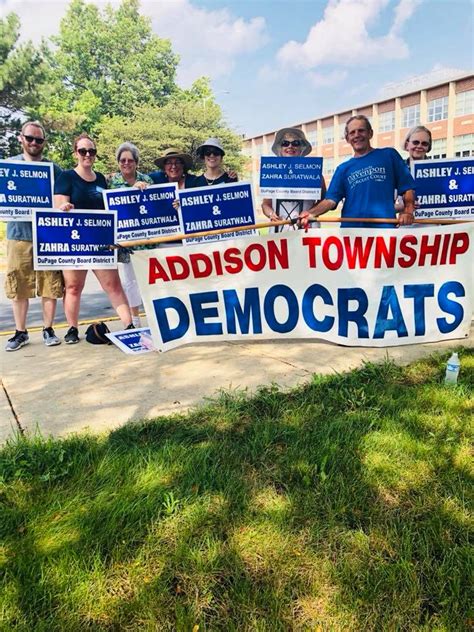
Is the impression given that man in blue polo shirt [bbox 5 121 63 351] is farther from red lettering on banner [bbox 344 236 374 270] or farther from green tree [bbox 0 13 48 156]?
green tree [bbox 0 13 48 156]

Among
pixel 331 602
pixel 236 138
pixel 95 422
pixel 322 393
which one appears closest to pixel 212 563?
pixel 331 602

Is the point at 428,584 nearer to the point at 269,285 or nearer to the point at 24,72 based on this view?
the point at 269,285

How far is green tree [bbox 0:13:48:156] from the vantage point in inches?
1190

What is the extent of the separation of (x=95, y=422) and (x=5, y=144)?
3427 cm

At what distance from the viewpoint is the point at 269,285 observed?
14.6 feet

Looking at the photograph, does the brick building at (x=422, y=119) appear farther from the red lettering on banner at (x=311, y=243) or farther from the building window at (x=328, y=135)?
the red lettering on banner at (x=311, y=243)

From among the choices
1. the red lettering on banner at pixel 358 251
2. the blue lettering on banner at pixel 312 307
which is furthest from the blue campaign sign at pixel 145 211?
the red lettering on banner at pixel 358 251

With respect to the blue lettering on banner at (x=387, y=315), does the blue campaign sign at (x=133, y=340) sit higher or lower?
lower

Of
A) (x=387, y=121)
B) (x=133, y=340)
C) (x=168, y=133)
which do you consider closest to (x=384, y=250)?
(x=133, y=340)

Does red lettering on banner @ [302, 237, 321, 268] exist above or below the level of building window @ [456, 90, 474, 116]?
below

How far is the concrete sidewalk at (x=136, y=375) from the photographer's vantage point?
10.6ft

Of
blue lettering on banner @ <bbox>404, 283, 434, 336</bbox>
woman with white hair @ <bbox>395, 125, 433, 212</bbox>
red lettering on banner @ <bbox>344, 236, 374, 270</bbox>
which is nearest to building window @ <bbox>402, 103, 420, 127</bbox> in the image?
woman with white hair @ <bbox>395, 125, 433, 212</bbox>

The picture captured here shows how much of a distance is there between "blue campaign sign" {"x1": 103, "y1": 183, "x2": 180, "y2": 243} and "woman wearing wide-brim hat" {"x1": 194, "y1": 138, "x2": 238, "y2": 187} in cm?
53

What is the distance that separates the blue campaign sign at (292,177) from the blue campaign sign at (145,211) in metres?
0.98
